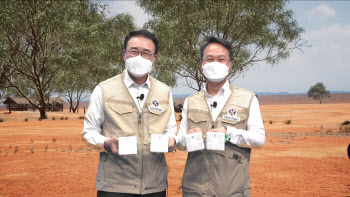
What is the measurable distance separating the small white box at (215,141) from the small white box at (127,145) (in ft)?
1.98

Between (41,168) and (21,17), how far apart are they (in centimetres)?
1855

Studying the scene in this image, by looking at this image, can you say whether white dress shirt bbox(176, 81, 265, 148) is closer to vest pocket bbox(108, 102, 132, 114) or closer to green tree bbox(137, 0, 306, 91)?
vest pocket bbox(108, 102, 132, 114)

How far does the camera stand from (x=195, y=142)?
9.09 ft

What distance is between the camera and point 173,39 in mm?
25750

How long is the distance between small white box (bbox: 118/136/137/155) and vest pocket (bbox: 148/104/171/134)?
0.28m

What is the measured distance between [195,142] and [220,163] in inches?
14.2

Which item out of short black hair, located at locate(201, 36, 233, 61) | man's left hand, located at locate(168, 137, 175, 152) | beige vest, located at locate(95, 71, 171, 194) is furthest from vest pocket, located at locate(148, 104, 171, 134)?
short black hair, located at locate(201, 36, 233, 61)

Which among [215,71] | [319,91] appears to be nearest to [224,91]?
[215,71]

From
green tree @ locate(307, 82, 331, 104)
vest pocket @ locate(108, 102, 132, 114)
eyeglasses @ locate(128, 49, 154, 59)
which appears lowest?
vest pocket @ locate(108, 102, 132, 114)

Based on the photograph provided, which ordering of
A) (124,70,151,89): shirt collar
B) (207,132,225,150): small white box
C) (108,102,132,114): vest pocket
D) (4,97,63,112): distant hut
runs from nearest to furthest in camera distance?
(207,132,225,150): small white box, (108,102,132,114): vest pocket, (124,70,151,89): shirt collar, (4,97,63,112): distant hut

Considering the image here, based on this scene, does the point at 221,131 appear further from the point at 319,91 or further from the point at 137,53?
the point at 319,91

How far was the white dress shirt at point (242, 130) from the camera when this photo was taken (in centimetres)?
286

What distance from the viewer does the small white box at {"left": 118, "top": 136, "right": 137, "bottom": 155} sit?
2607 mm

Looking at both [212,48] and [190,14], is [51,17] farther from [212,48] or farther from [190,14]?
[212,48]
